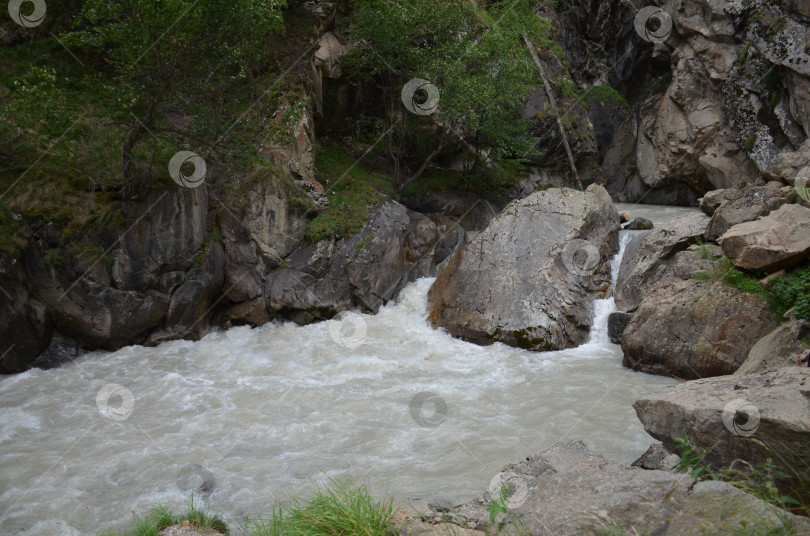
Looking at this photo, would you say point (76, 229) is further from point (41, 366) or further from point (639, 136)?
point (639, 136)

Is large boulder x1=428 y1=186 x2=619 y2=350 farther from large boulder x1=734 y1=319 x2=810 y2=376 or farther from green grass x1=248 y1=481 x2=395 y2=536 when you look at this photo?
green grass x1=248 y1=481 x2=395 y2=536

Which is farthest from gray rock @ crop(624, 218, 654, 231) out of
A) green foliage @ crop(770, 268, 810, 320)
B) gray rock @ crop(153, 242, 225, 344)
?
gray rock @ crop(153, 242, 225, 344)

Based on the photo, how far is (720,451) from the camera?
4.50 meters

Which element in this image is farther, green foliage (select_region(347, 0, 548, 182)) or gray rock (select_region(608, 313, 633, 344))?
green foliage (select_region(347, 0, 548, 182))

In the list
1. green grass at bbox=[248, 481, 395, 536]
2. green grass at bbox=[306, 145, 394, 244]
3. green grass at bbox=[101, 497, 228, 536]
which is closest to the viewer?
green grass at bbox=[248, 481, 395, 536]

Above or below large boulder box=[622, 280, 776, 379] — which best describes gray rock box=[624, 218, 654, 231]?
above

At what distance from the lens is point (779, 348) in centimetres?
784

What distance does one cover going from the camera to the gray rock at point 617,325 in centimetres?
1154

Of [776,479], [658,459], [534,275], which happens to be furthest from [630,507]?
[534,275]

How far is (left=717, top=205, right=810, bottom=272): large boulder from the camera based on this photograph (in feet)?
28.9

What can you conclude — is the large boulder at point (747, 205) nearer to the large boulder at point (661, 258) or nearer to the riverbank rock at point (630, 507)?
the large boulder at point (661, 258)

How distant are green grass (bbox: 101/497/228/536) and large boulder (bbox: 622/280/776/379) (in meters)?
7.71

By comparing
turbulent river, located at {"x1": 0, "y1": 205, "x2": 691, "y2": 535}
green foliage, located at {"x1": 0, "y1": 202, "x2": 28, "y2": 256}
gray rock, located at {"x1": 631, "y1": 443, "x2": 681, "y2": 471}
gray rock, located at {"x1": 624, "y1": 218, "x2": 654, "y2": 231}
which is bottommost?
turbulent river, located at {"x1": 0, "y1": 205, "x2": 691, "y2": 535}

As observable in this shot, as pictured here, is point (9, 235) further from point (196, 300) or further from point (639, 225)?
point (639, 225)
